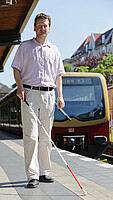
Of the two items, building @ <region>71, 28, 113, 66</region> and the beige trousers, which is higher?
building @ <region>71, 28, 113, 66</region>

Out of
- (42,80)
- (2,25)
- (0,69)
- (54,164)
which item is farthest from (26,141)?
(0,69)

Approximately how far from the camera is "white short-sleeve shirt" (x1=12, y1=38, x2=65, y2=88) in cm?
508

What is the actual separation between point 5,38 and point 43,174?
25.1 ft

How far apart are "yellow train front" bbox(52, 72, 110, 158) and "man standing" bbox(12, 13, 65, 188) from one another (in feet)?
24.4

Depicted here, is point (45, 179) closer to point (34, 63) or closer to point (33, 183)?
point (33, 183)

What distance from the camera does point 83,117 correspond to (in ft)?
42.9

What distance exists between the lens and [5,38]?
1219 centimetres

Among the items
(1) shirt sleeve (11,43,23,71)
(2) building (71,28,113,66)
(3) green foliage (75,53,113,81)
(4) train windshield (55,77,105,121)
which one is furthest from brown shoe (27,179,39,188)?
(2) building (71,28,113,66)

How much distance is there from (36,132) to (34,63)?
33.2 inches

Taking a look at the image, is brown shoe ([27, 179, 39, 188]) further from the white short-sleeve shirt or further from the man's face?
the man's face

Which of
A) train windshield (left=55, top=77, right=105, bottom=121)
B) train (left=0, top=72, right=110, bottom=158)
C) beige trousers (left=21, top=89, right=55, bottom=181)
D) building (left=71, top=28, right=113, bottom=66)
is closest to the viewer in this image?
beige trousers (left=21, top=89, right=55, bottom=181)

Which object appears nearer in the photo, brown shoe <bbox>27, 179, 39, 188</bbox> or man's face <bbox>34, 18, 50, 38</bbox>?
brown shoe <bbox>27, 179, 39, 188</bbox>

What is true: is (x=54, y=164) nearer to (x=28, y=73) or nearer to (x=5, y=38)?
(x=28, y=73)

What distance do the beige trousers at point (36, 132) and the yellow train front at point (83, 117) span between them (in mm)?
7391
